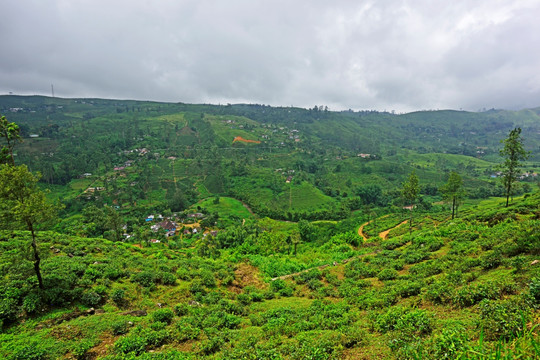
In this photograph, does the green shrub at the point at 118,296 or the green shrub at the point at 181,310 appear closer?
the green shrub at the point at 181,310

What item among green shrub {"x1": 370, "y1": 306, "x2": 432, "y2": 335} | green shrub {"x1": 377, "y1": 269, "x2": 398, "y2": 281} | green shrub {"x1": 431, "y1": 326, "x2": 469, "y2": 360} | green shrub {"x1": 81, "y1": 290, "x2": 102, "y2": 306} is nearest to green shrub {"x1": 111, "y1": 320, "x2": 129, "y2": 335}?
green shrub {"x1": 81, "y1": 290, "x2": 102, "y2": 306}

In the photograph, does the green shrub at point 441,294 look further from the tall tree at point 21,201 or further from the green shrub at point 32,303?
the tall tree at point 21,201

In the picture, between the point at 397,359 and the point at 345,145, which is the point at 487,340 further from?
the point at 345,145

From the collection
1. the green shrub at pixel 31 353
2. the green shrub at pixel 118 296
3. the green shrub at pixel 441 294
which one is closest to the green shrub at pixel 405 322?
the green shrub at pixel 441 294

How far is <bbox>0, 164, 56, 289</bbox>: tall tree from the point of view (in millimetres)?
11086

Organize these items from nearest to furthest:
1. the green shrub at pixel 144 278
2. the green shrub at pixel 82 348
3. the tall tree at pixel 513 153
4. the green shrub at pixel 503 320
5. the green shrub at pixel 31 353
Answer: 1. the green shrub at pixel 503 320
2. the green shrub at pixel 31 353
3. the green shrub at pixel 82 348
4. the green shrub at pixel 144 278
5. the tall tree at pixel 513 153

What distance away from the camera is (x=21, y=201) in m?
11.6

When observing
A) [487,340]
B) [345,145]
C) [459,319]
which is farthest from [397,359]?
[345,145]

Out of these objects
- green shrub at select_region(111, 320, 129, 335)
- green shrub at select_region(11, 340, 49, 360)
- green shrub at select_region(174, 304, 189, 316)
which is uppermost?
green shrub at select_region(11, 340, 49, 360)

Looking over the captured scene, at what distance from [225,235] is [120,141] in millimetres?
122758

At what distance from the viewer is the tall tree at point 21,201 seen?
11.1m

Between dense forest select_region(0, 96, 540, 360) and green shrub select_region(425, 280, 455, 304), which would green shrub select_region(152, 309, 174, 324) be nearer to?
dense forest select_region(0, 96, 540, 360)

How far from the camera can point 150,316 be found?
1155 cm

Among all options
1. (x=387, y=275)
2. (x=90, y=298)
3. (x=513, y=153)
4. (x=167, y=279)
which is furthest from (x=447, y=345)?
(x=513, y=153)
